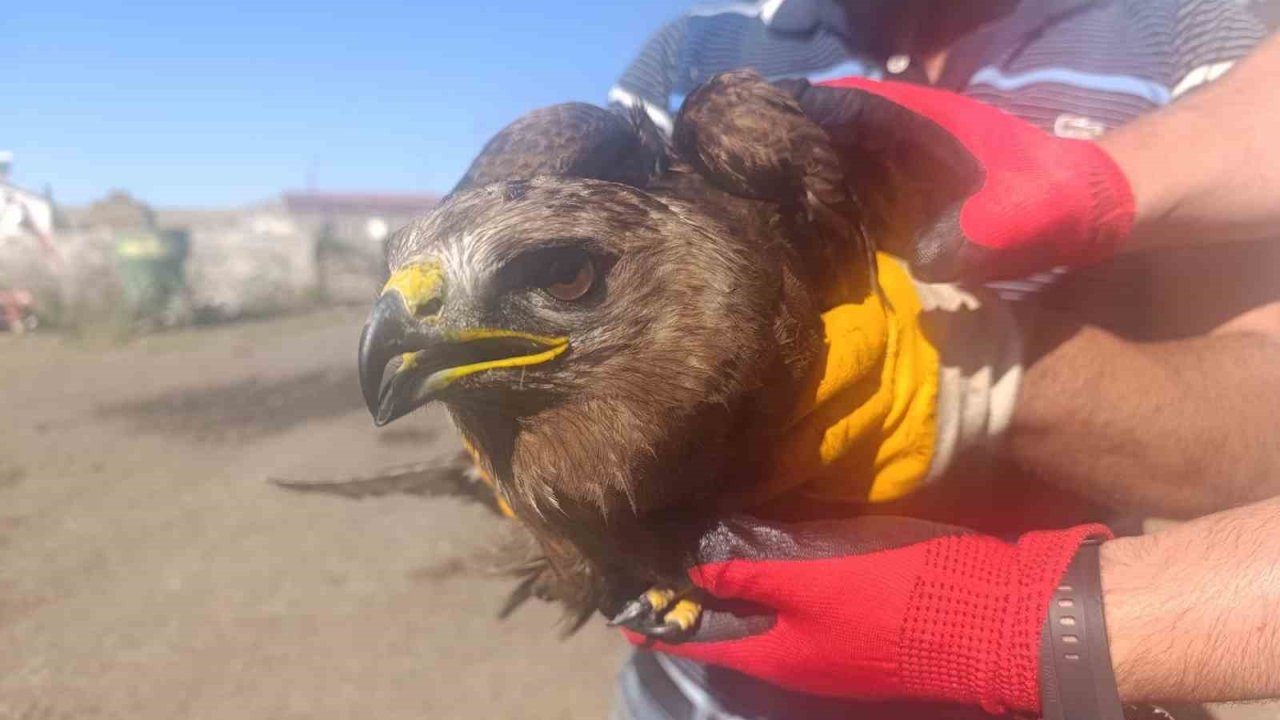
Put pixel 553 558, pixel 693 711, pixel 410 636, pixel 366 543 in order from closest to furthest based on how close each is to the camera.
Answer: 1. pixel 553 558
2. pixel 693 711
3. pixel 410 636
4. pixel 366 543

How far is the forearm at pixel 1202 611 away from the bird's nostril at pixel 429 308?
1067 mm

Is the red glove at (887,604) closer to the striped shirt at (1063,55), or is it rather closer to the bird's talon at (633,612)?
the bird's talon at (633,612)

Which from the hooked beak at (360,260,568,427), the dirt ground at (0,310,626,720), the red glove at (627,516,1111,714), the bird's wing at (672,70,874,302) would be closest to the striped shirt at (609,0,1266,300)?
the bird's wing at (672,70,874,302)

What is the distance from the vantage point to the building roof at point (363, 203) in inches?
71.4

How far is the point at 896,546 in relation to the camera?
1.61 meters

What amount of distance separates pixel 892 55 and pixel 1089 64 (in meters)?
0.37

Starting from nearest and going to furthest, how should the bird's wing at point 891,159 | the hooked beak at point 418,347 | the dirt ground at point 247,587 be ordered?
1. the hooked beak at point 418,347
2. the bird's wing at point 891,159
3. the dirt ground at point 247,587

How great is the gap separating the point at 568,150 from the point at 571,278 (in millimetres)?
313

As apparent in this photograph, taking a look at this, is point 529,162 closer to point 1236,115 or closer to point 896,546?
point 896,546

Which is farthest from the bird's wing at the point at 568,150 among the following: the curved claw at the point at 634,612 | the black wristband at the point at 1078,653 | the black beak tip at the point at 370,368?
the black wristband at the point at 1078,653

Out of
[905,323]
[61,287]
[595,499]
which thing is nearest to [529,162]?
[595,499]

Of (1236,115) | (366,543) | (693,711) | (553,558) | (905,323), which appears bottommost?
(366,543)

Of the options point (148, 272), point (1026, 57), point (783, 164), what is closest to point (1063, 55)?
point (1026, 57)

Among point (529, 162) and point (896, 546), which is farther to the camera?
point (529, 162)
